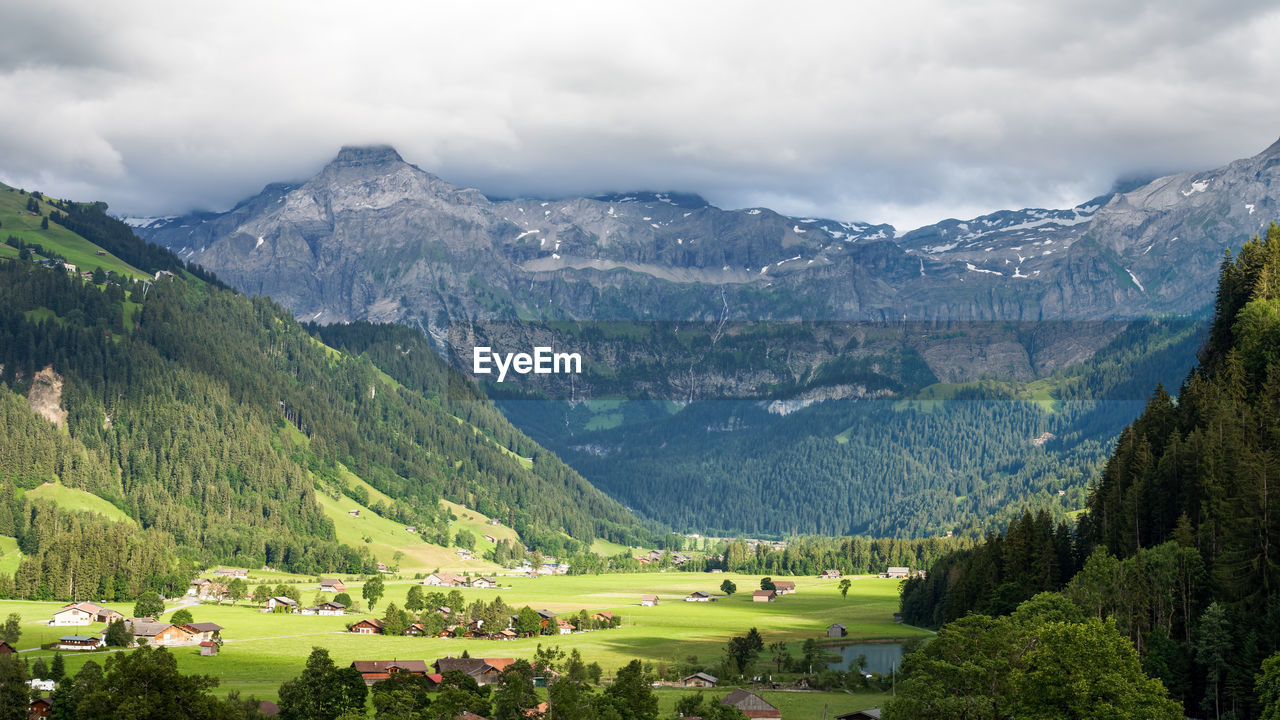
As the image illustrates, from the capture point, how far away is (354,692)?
115125mm

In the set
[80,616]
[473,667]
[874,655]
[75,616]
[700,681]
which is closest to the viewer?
[473,667]

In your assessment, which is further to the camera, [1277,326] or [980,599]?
[980,599]

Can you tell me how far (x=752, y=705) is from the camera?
123250 mm

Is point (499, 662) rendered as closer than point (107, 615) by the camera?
Yes

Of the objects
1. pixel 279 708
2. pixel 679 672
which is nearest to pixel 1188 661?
pixel 679 672

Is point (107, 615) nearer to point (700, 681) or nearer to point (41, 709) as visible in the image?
point (41, 709)

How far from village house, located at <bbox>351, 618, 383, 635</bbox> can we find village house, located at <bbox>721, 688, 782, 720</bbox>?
82.5 metres

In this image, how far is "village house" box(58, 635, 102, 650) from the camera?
531 feet

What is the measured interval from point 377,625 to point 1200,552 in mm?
119918

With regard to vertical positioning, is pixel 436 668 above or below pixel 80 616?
below

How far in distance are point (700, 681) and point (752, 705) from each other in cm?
2393

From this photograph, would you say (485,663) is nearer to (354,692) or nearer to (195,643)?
(354,692)

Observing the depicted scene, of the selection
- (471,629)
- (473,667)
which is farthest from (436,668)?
(471,629)

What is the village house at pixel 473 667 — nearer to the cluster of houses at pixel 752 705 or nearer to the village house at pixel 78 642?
the cluster of houses at pixel 752 705
